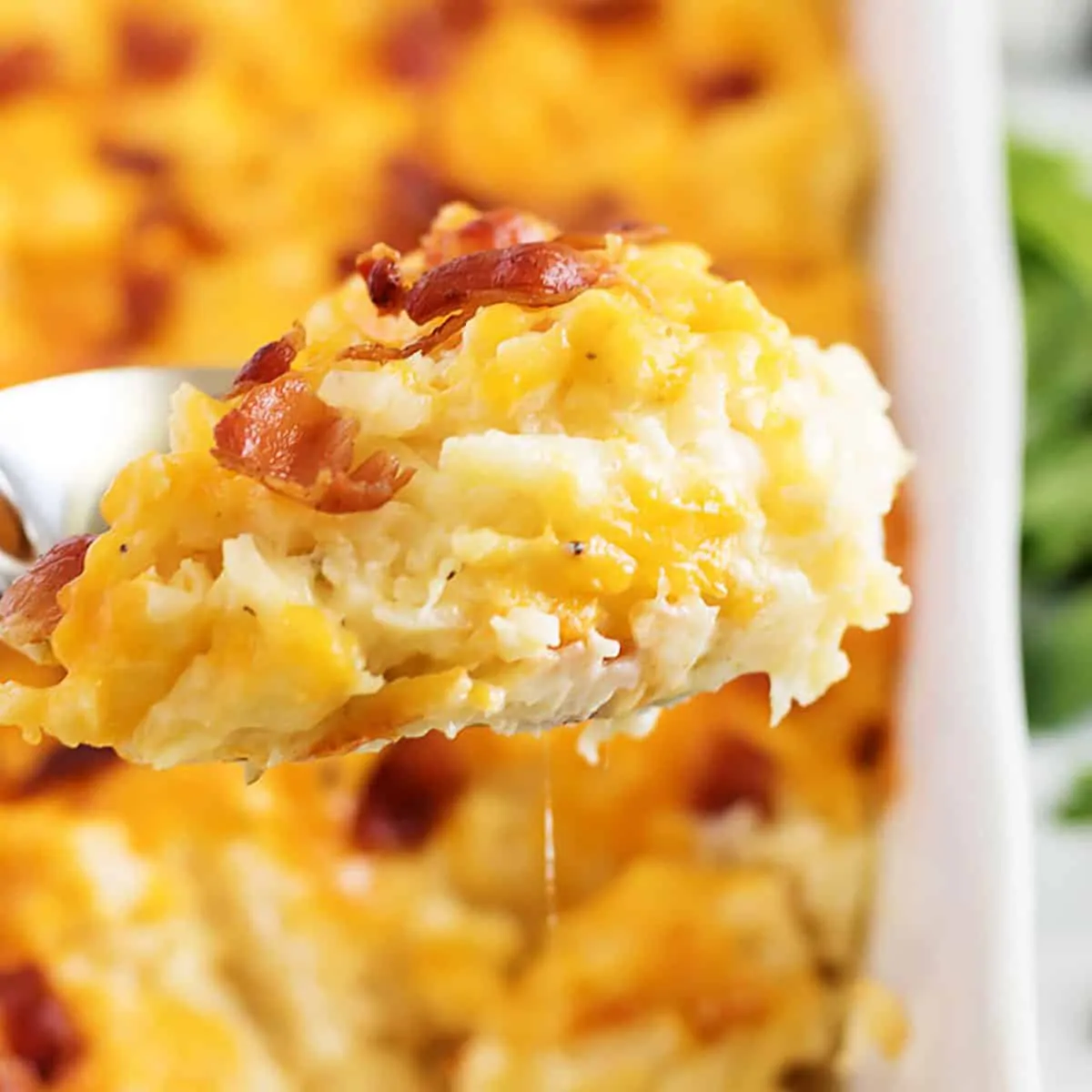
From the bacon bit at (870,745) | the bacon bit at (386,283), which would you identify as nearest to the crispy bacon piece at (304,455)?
the bacon bit at (386,283)

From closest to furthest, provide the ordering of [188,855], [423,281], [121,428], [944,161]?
[423,281], [121,428], [188,855], [944,161]

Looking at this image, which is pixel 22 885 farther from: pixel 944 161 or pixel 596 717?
Answer: pixel 944 161

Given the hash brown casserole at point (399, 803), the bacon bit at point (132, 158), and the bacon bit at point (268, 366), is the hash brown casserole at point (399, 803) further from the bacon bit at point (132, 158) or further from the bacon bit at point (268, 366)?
the bacon bit at point (268, 366)

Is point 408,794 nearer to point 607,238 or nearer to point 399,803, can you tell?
point 399,803

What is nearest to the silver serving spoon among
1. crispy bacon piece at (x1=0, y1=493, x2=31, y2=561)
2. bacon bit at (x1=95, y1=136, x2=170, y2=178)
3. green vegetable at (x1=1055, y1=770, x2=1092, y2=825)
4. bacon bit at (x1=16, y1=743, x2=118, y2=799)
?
crispy bacon piece at (x1=0, y1=493, x2=31, y2=561)

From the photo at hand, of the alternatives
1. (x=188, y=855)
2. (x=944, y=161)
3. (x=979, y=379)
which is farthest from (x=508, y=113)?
(x=188, y=855)

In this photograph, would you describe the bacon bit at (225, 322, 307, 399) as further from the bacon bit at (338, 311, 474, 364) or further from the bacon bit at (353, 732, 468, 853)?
the bacon bit at (353, 732, 468, 853)
